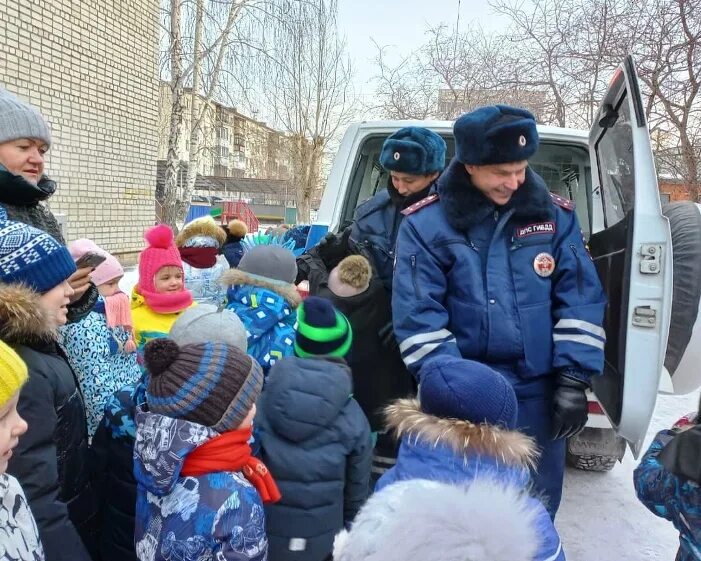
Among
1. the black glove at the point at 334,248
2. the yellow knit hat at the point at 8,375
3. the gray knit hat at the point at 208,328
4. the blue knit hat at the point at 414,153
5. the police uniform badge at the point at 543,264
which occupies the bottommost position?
the gray knit hat at the point at 208,328

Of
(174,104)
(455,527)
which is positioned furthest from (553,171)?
(174,104)

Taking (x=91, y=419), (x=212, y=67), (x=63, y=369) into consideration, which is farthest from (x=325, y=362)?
(x=212, y=67)

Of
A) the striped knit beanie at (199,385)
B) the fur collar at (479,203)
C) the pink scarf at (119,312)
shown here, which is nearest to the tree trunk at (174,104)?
the pink scarf at (119,312)

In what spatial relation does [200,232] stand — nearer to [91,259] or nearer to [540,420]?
[91,259]

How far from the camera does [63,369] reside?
1772 mm

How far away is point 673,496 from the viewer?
1.60 m

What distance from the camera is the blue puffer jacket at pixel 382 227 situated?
119 inches

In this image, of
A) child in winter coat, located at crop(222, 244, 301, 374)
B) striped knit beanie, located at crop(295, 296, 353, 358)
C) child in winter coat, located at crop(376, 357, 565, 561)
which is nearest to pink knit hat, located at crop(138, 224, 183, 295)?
child in winter coat, located at crop(222, 244, 301, 374)

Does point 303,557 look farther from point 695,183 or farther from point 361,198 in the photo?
point 695,183

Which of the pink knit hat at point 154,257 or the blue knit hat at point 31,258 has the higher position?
the blue knit hat at point 31,258

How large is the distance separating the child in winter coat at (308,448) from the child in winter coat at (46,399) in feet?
2.05

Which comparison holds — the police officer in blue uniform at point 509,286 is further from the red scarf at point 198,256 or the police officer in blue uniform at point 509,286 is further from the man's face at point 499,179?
the red scarf at point 198,256

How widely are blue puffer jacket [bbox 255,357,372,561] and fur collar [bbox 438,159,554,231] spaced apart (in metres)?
0.73

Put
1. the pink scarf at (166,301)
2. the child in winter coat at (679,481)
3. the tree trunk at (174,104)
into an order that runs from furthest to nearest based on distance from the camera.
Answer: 1. the tree trunk at (174,104)
2. the pink scarf at (166,301)
3. the child in winter coat at (679,481)
